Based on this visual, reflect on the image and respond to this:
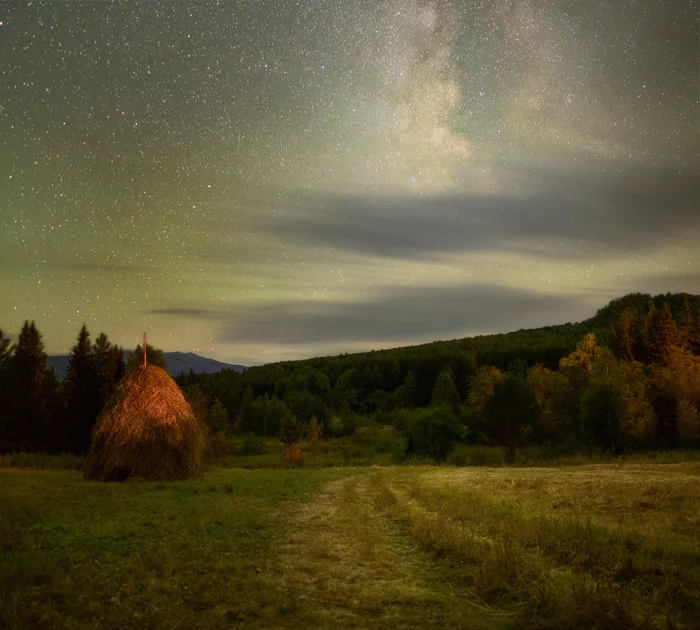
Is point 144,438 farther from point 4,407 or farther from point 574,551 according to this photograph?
point 4,407

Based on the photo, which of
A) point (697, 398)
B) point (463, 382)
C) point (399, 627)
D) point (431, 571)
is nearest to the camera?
point (399, 627)

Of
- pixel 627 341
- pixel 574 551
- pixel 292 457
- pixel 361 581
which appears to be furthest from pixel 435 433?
pixel 361 581

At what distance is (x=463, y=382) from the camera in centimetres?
12950

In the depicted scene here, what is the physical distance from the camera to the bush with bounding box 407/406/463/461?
53344mm

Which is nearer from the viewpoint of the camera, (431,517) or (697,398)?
(431,517)

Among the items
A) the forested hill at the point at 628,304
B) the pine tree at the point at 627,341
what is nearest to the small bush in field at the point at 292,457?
the pine tree at the point at 627,341

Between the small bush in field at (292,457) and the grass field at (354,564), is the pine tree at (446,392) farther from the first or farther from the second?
the grass field at (354,564)

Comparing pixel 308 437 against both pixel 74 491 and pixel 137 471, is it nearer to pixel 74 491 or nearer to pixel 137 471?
pixel 137 471

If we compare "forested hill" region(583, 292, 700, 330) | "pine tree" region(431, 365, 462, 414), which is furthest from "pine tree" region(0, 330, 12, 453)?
"forested hill" region(583, 292, 700, 330)

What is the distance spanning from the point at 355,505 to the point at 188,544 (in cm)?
736

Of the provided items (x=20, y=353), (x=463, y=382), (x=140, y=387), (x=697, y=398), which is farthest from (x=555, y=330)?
(x=140, y=387)

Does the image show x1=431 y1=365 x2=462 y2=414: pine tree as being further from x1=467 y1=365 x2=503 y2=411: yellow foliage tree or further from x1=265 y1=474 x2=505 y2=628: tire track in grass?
x1=265 y1=474 x2=505 y2=628: tire track in grass

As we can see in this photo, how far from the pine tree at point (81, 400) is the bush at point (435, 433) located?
3475 cm

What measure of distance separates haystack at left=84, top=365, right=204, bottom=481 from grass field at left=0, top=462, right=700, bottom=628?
806 centimetres
